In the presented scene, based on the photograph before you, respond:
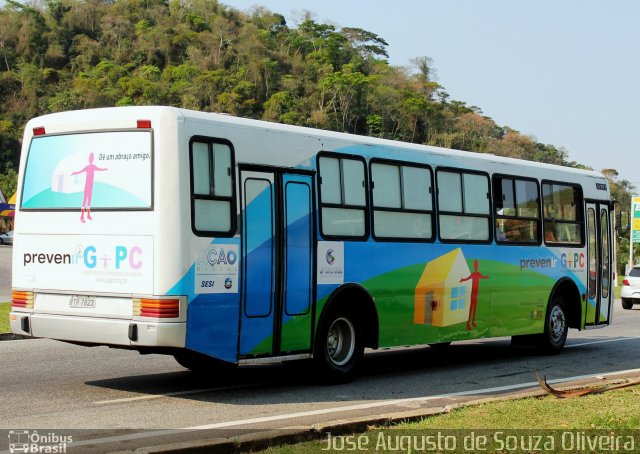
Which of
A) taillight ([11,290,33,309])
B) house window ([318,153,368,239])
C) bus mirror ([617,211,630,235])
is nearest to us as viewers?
taillight ([11,290,33,309])

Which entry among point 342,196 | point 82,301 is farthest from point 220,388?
point 342,196

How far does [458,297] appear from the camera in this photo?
48.2 ft

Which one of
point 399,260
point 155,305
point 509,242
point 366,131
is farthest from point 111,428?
point 366,131

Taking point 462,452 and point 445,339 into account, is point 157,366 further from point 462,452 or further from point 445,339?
point 462,452

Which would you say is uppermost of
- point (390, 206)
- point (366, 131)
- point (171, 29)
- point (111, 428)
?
point (171, 29)

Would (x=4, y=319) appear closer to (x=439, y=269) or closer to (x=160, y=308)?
(x=439, y=269)

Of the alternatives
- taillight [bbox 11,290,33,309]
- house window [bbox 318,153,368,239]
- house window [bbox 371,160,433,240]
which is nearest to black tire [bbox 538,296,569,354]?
house window [bbox 371,160,433,240]

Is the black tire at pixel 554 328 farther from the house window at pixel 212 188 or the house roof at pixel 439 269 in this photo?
the house window at pixel 212 188

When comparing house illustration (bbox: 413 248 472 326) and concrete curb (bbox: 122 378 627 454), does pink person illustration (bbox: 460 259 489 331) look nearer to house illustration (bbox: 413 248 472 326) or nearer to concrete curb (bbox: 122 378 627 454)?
house illustration (bbox: 413 248 472 326)

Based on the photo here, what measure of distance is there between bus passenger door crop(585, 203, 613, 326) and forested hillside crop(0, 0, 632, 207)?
4205 inches

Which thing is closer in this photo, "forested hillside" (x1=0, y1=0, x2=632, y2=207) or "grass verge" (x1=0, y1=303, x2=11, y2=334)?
"grass verge" (x1=0, y1=303, x2=11, y2=334)

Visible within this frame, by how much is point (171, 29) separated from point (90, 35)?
16.6 meters

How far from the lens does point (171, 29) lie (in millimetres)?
175875

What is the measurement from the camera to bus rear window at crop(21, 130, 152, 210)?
10.6 metres
